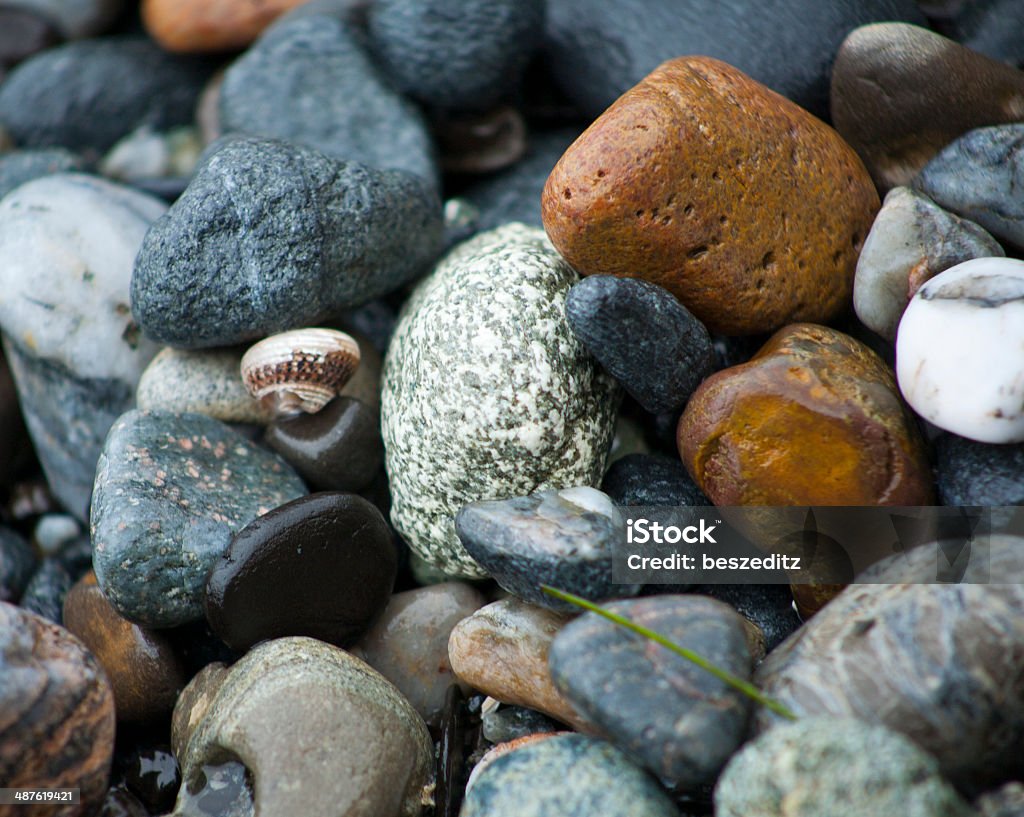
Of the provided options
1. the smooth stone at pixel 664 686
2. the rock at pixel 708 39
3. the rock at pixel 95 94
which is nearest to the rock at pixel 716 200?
the rock at pixel 708 39

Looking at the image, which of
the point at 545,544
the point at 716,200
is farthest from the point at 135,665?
the point at 716,200

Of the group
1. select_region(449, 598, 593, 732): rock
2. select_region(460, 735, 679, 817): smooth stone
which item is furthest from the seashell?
select_region(460, 735, 679, 817): smooth stone

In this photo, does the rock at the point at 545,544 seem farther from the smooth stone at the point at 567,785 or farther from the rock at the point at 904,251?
the rock at the point at 904,251

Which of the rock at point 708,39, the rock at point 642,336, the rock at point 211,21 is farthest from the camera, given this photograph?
the rock at point 211,21

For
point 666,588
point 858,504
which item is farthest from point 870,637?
point 666,588

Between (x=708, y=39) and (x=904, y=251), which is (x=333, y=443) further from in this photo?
(x=708, y=39)

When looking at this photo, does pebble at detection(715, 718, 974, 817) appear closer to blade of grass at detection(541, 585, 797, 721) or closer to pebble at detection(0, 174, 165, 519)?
blade of grass at detection(541, 585, 797, 721)
